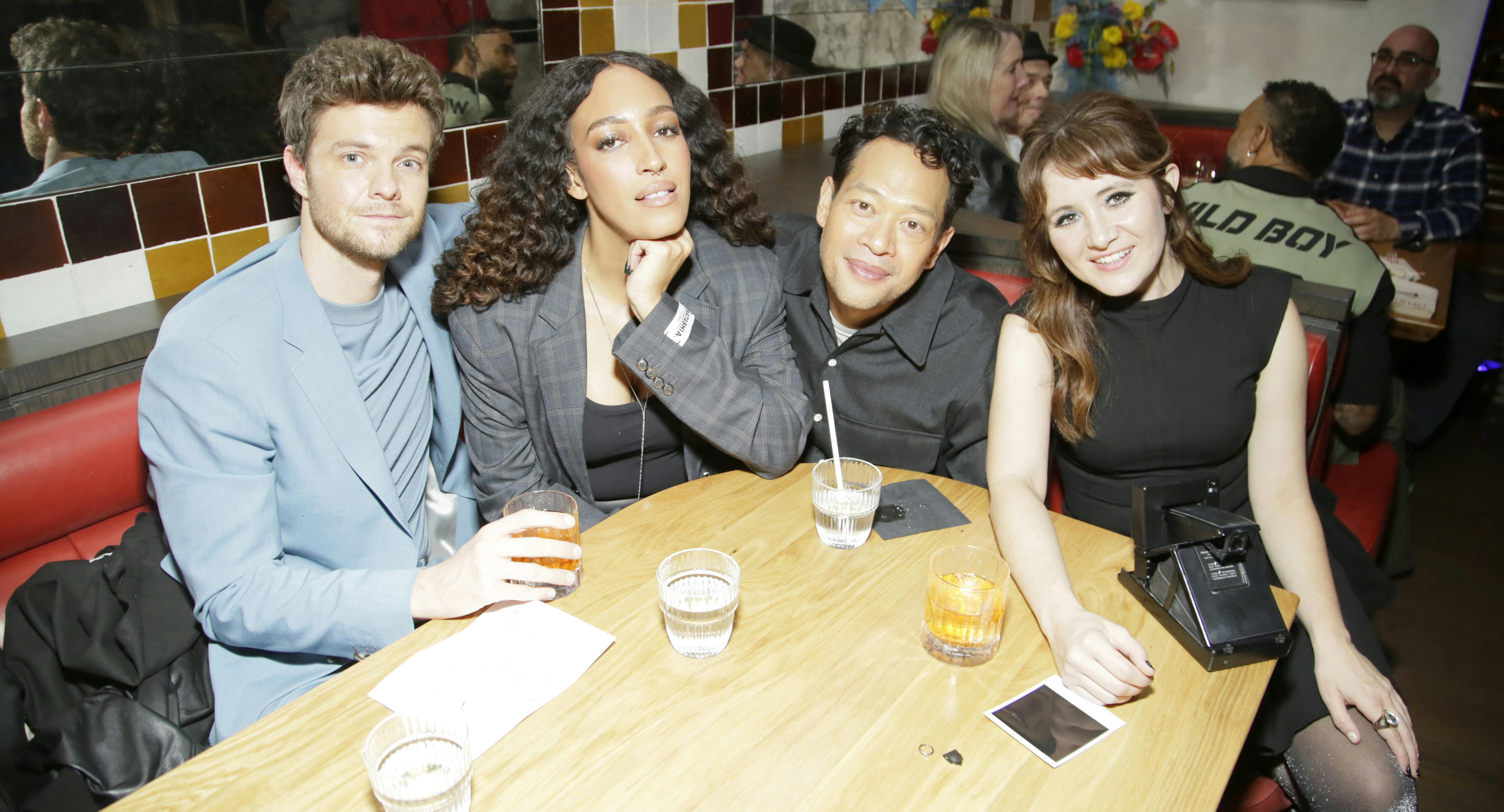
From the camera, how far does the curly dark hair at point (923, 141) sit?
6.16 ft

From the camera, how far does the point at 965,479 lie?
78.6 inches

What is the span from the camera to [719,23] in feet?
11.3

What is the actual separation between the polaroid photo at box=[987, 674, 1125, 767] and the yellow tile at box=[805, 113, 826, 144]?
129 inches

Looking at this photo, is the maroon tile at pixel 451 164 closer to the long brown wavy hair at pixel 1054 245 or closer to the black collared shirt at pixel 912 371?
the black collared shirt at pixel 912 371

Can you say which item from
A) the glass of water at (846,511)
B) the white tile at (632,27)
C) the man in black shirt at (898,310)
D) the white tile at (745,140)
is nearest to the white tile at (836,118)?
the white tile at (745,140)

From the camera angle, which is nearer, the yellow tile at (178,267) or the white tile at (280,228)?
the yellow tile at (178,267)

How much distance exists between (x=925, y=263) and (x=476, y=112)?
1.54 metres

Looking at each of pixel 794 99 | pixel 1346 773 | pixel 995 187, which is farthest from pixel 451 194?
pixel 1346 773

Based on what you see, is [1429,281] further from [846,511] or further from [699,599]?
[699,599]

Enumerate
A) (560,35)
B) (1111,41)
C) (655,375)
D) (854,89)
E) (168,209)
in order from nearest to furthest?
(655,375), (168,209), (560,35), (854,89), (1111,41)

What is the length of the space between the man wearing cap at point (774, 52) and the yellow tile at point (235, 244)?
6.46 feet

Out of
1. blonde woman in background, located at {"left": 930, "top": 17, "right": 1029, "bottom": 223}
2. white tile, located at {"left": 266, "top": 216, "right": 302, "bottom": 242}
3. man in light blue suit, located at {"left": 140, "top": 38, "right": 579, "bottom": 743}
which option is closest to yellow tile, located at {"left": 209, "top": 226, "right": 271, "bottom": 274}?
white tile, located at {"left": 266, "top": 216, "right": 302, "bottom": 242}

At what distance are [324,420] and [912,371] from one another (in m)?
1.20

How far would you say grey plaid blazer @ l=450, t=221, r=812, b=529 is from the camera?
1.72m
